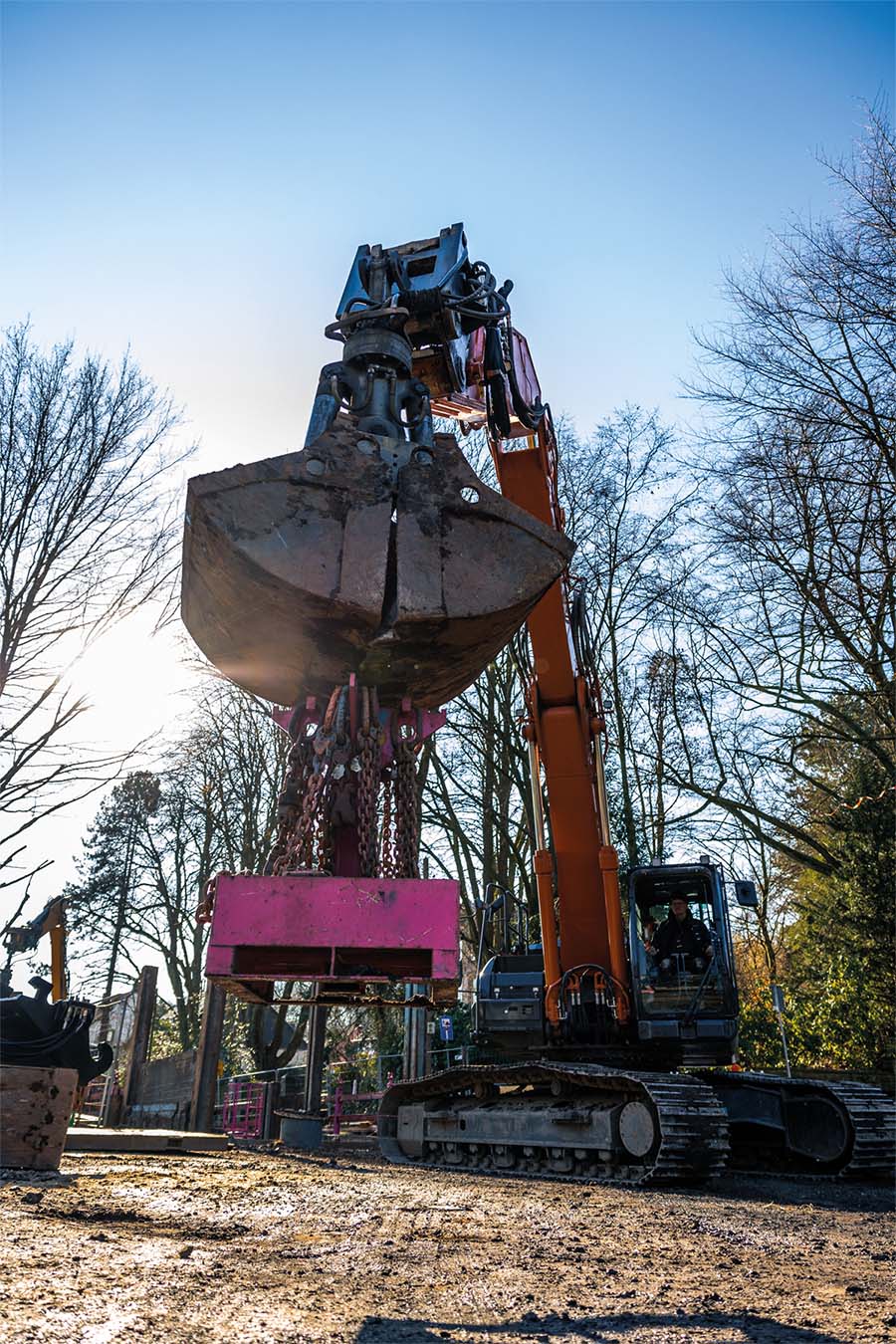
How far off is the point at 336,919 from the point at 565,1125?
21.6 feet

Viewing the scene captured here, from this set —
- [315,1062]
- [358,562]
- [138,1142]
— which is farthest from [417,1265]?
[315,1062]

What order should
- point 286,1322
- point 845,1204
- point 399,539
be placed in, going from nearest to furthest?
point 286,1322, point 399,539, point 845,1204

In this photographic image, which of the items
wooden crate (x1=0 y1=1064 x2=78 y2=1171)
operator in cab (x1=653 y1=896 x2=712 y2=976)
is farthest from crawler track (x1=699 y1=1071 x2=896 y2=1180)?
wooden crate (x1=0 y1=1064 x2=78 y2=1171)

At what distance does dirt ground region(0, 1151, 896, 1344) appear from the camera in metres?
2.87

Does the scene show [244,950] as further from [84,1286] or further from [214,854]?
[214,854]

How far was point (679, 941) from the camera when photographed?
10023 millimetres

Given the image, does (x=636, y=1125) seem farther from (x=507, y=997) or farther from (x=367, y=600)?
(x=367, y=600)

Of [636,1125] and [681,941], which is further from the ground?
[681,941]

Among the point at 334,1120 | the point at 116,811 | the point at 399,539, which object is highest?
the point at 116,811

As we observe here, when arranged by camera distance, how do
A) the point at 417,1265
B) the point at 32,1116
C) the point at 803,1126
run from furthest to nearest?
the point at 803,1126 < the point at 32,1116 < the point at 417,1265

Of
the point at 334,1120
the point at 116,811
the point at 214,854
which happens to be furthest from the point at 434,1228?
the point at 116,811

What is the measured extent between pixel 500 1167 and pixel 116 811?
27207mm

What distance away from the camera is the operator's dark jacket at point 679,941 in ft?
32.8

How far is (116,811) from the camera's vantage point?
34.4 meters
